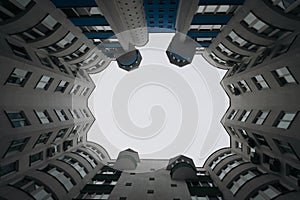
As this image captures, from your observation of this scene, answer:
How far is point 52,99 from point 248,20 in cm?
2678

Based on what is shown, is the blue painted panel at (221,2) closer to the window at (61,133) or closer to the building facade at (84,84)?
the building facade at (84,84)

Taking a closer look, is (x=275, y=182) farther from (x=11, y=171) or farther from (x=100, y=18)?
(x=100, y=18)

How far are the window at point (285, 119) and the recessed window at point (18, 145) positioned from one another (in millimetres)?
25960

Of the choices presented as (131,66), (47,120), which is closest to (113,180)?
(47,120)

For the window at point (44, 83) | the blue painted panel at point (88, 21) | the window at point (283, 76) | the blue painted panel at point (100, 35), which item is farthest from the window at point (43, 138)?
the window at point (283, 76)

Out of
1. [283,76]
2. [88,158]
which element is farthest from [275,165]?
[88,158]

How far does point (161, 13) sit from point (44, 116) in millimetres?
25811

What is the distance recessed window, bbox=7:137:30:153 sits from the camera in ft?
66.4

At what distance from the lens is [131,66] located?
66562 mm

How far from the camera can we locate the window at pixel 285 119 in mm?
18958

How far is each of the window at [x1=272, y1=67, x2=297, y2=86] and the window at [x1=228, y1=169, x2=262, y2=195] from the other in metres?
11.7

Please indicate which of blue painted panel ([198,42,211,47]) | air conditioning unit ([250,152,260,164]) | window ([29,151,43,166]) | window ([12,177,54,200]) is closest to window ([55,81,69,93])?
window ([29,151,43,166])

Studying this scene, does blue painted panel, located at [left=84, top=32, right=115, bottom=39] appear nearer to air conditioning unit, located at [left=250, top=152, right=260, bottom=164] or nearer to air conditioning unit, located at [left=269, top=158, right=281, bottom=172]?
air conditioning unit, located at [left=250, top=152, right=260, bottom=164]

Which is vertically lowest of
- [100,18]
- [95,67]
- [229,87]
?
[229,87]
